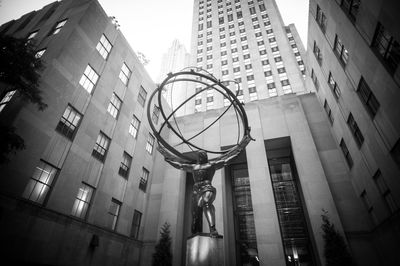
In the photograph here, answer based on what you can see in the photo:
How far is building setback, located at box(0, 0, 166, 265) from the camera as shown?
30.8 feet

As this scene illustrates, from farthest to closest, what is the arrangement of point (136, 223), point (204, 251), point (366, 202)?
point (136, 223)
point (366, 202)
point (204, 251)

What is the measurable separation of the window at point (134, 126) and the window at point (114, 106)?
5.85 ft

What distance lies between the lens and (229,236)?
1731 centimetres

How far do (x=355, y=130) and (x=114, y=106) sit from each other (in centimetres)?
1577

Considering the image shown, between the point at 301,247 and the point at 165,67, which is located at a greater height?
the point at 165,67

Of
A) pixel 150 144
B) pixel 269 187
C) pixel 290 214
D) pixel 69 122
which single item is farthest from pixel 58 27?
pixel 290 214

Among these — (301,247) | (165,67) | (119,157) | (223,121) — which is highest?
(165,67)

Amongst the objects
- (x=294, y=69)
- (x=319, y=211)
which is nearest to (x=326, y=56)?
(x=319, y=211)

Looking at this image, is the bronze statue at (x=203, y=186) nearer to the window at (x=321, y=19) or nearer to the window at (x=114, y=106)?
the window at (x=114, y=106)

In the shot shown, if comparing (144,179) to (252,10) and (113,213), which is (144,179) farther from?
(252,10)

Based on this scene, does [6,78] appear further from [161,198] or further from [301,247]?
[301,247]

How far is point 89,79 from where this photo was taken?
1380 cm

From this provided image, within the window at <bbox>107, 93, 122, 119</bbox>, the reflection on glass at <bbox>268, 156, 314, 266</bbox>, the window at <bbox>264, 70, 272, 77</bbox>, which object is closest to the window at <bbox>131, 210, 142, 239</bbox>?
the window at <bbox>107, 93, 122, 119</bbox>

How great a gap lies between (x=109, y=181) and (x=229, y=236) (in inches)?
401
